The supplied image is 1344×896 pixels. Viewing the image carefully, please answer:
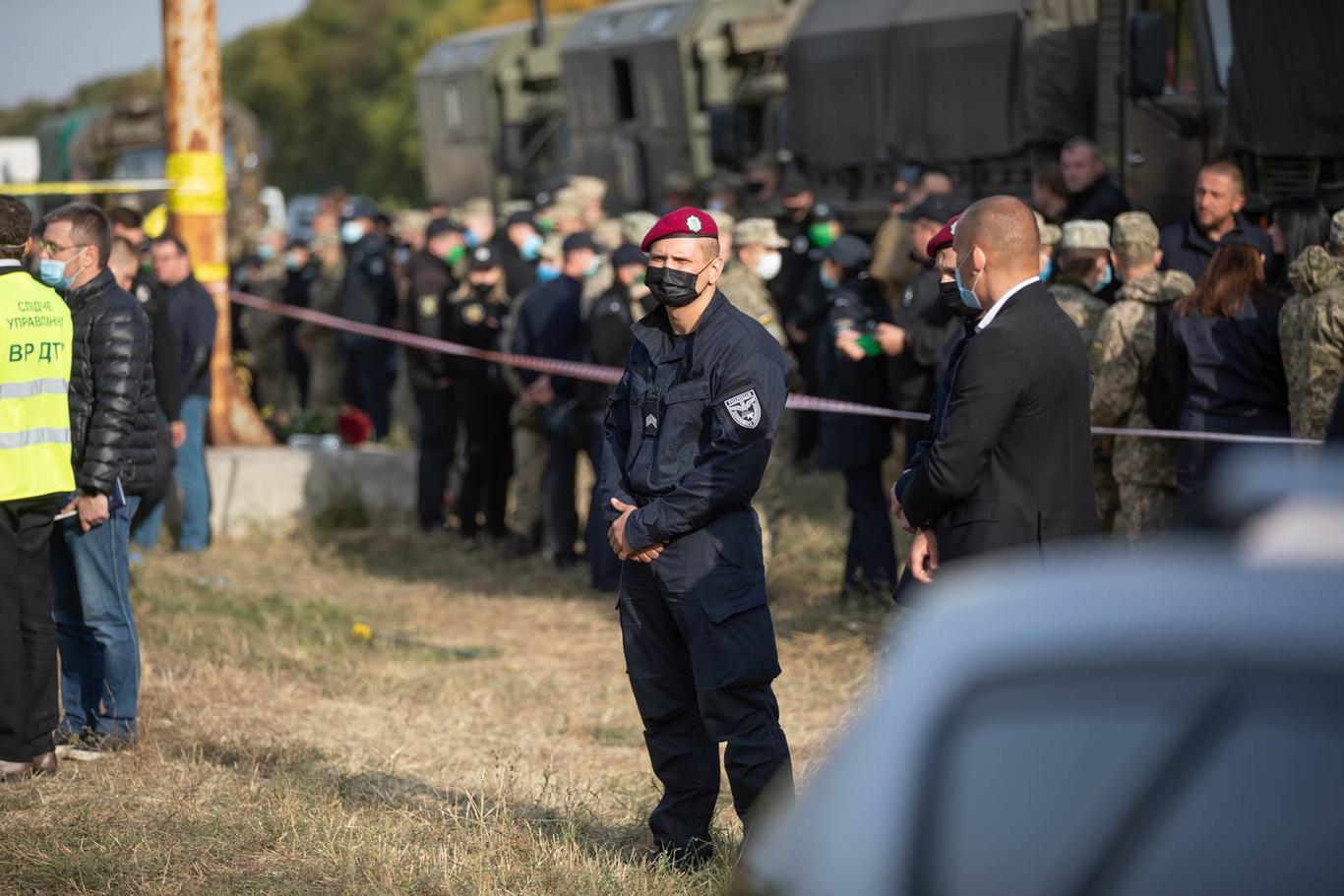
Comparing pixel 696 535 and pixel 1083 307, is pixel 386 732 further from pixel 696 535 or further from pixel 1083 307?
pixel 1083 307

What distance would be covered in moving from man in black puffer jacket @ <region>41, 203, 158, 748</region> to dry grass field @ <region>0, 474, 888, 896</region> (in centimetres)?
27

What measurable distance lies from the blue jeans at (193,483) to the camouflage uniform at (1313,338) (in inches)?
269

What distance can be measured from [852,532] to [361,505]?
420cm

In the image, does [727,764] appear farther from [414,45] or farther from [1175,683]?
[414,45]

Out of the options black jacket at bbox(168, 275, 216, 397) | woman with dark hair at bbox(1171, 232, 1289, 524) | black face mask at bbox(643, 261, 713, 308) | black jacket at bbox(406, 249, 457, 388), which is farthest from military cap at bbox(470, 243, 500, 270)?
black face mask at bbox(643, 261, 713, 308)

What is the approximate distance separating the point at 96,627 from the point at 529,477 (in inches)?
189

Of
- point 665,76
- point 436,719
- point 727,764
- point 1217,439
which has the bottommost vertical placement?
point 436,719

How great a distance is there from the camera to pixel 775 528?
30.2 feet

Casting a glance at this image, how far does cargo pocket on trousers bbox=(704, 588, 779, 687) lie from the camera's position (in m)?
4.50

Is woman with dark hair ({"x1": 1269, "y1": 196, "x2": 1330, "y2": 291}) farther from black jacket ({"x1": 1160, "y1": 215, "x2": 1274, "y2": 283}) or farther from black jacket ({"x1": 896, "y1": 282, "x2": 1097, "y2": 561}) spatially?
black jacket ({"x1": 896, "y1": 282, "x2": 1097, "y2": 561})

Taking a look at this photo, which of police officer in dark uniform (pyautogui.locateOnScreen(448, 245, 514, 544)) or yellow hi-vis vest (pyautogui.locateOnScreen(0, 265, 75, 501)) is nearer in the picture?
yellow hi-vis vest (pyautogui.locateOnScreen(0, 265, 75, 501))

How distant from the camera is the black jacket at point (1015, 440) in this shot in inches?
Answer: 163

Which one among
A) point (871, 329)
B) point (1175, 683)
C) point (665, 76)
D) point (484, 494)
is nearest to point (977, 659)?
point (1175, 683)

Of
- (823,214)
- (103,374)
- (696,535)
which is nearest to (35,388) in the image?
(103,374)
